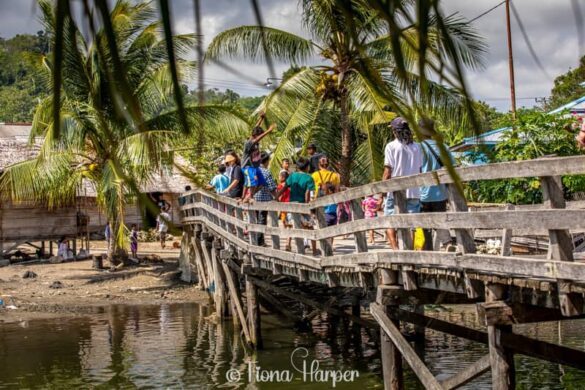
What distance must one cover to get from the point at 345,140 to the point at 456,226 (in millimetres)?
12921

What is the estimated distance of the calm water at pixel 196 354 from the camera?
46.8 feet

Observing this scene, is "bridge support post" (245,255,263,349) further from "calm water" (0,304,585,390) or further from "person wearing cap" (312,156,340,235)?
"person wearing cap" (312,156,340,235)

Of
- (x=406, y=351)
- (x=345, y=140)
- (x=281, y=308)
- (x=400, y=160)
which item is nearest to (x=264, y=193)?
(x=400, y=160)

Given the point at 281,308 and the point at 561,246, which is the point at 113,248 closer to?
the point at 281,308

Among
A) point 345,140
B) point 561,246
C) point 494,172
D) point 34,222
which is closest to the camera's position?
point 561,246

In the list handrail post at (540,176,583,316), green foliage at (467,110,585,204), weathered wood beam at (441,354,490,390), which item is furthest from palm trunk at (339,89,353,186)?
handrail post at (540,176,583,316)

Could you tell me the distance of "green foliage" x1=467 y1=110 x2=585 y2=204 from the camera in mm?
18453

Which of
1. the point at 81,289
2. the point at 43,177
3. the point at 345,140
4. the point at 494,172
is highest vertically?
the point at 345,140

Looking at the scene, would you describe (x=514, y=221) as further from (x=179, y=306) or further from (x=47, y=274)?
(x=47, y=274)

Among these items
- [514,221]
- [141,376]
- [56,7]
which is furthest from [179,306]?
[56,7]

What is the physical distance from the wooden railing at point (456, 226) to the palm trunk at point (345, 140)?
7025 millimetres

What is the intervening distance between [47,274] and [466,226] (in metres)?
→ 20.4

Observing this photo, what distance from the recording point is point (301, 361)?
15742 millimetres

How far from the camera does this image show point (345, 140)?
20.2m
